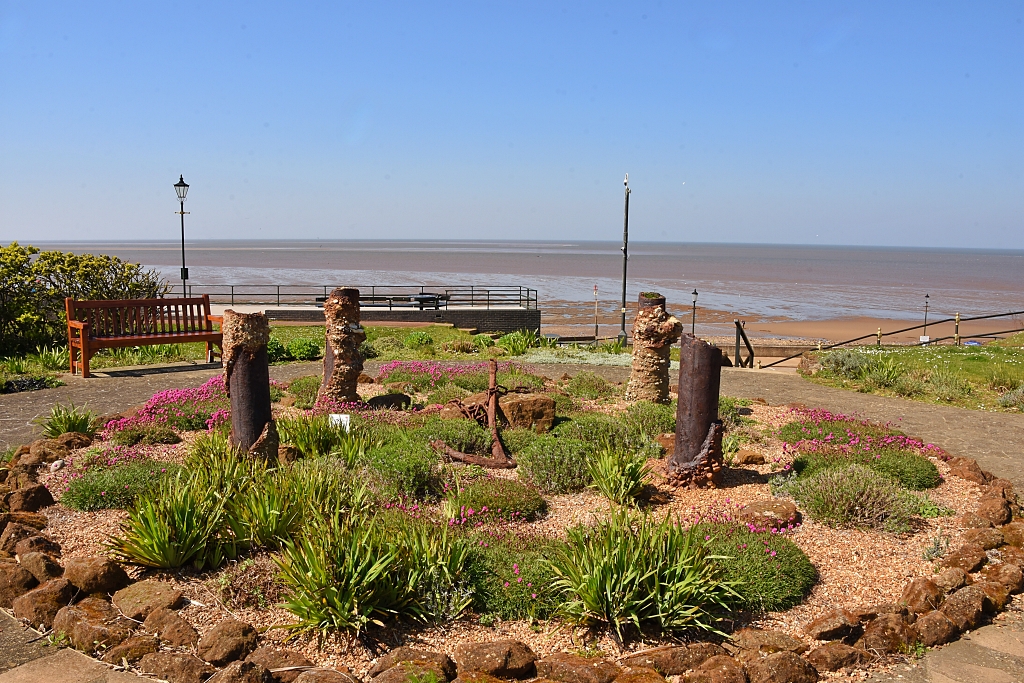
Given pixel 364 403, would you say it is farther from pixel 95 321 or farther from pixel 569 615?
pixel 95 321

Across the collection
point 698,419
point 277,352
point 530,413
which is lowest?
point 277,352

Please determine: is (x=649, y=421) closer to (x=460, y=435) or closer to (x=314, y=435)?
(x=460, y=435)

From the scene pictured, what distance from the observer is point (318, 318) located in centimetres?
2570

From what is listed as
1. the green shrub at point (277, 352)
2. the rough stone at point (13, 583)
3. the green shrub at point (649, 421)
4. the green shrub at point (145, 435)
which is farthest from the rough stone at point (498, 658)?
the green shrub at point (277, 352)

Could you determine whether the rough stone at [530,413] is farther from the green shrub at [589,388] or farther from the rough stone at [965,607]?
the rough stone at [965,607]

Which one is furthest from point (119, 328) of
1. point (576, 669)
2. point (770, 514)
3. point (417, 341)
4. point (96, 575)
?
point (576, 669)

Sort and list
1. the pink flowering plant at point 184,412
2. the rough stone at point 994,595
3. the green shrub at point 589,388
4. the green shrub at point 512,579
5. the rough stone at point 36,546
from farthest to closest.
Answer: the green shrub at point 589,388 → the pink flowering plant at point 184,412 → the rough stone at point 36,546 → the rough stone at point 994,595 → the green shrub at point 512,579

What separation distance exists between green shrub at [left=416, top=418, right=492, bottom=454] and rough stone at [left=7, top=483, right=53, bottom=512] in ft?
11.8

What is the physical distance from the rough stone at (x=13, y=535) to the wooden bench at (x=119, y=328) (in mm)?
8200

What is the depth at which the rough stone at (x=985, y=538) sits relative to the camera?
21.5 ft

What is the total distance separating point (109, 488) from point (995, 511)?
816 centimetres

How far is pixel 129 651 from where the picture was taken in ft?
15.4

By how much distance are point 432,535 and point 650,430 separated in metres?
4.41

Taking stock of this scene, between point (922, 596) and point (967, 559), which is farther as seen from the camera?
point (967, 559)
